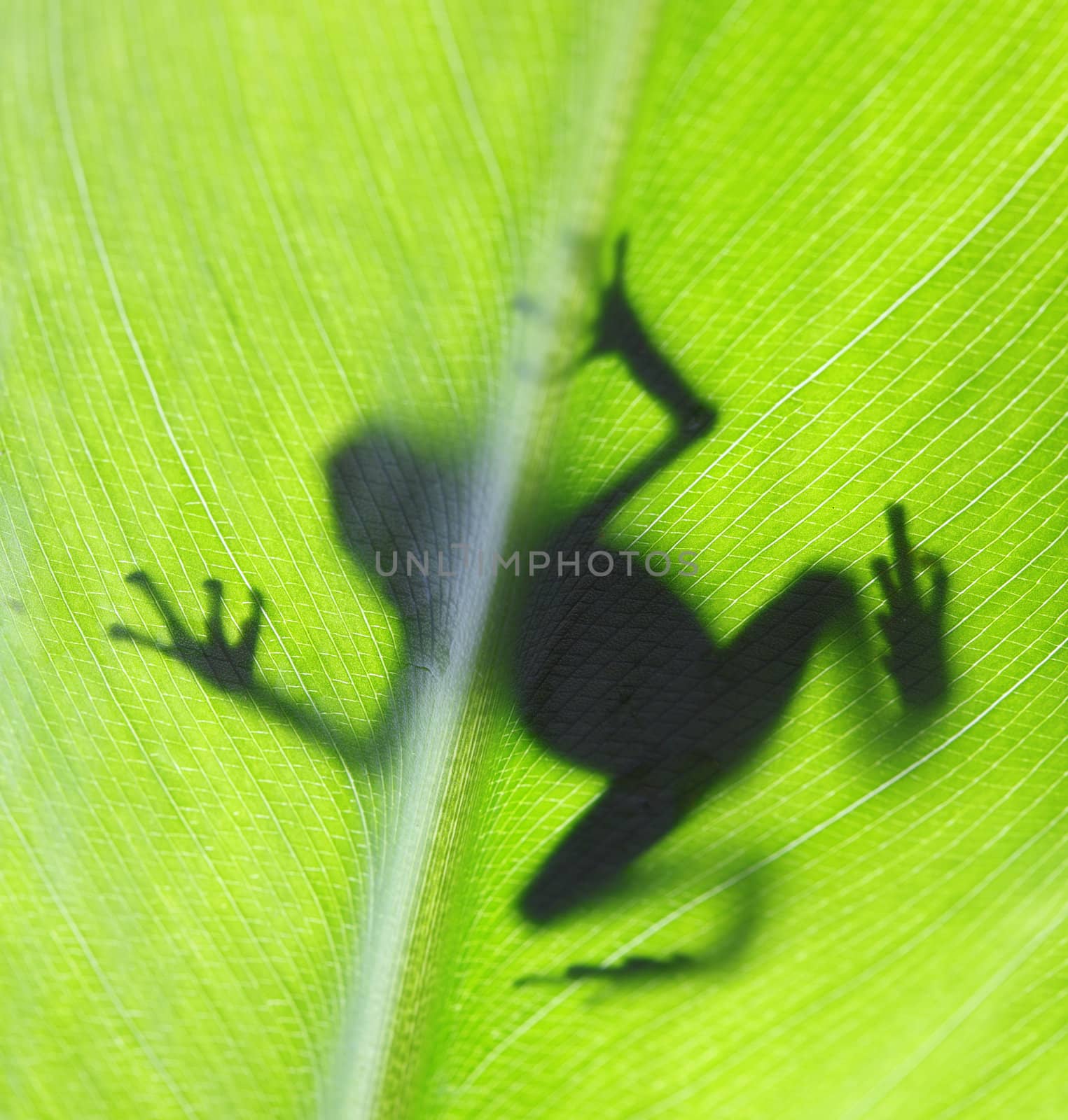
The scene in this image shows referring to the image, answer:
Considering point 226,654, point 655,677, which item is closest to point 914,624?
point 655,677

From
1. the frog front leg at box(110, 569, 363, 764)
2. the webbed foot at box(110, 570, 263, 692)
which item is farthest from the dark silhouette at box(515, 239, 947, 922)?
the webbed foot at box(110, 570, 263, 692)

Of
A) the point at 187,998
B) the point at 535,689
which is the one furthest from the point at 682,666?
the point at 187,998

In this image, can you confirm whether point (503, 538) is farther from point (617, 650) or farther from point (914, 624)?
point (914, 624)

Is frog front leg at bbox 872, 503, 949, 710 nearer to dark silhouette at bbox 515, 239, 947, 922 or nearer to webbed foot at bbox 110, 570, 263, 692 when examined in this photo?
dark silhouette at bbox 515, 239, 947, 922

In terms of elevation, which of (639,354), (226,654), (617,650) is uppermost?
(639,354)

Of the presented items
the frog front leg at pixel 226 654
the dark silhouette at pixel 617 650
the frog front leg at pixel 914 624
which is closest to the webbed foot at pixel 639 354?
the dark silhouette at pixel 617 650

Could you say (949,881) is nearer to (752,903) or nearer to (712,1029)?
(752,903)

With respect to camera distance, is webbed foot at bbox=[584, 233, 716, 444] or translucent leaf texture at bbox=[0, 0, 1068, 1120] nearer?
Result: translucent leaf texture at bbox=[0, 0, 1068, 1120]

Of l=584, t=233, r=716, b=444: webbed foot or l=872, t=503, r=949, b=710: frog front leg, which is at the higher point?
l=584, t=233, r=716, b=444: webbed foot
